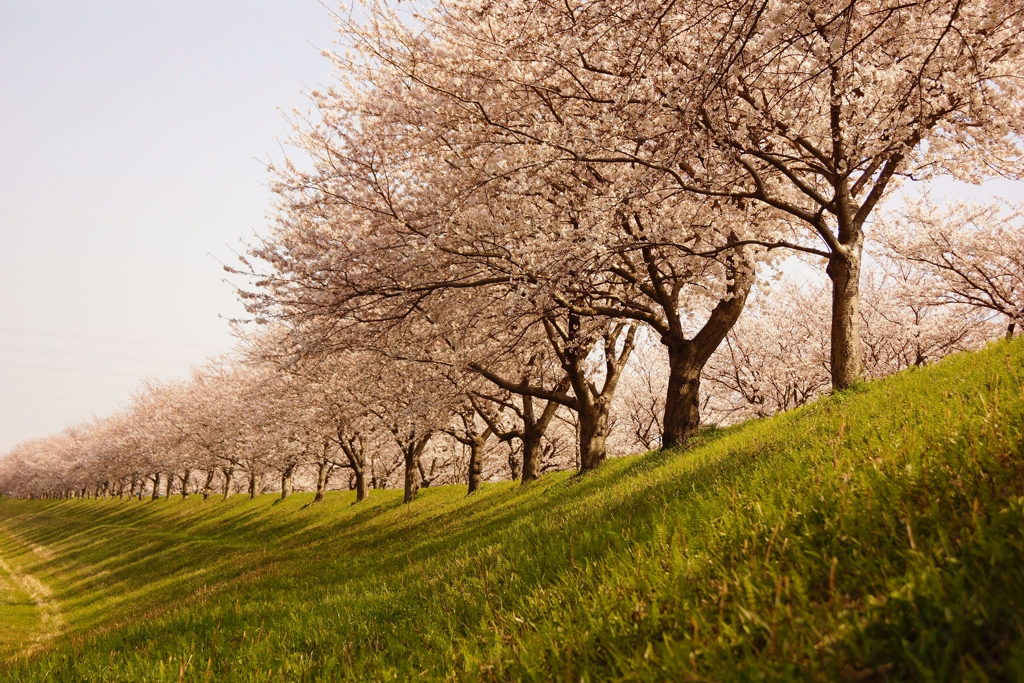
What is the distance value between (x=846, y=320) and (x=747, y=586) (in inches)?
362

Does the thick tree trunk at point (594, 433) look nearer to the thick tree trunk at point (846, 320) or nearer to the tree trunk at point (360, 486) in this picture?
the thick tree trunk at point (846, 320)

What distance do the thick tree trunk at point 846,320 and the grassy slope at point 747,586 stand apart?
2037mm

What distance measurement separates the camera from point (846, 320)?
33.5 feet

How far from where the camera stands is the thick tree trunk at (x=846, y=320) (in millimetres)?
10184

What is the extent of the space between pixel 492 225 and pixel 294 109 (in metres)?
6.42

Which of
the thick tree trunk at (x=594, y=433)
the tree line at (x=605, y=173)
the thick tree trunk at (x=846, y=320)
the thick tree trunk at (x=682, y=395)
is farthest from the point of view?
the thick tree trunk at (x=594, y=433)

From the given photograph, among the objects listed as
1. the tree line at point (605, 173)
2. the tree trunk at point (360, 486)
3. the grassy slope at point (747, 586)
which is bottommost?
the tree trunk at point (360, 486)

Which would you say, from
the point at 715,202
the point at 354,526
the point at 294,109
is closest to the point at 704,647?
the point at 715,202

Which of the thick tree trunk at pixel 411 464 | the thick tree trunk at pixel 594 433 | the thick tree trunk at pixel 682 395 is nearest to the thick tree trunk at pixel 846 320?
the thick tree trunk at pixel 682 395

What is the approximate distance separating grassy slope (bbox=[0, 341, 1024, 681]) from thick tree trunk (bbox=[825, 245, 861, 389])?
2.04 meters

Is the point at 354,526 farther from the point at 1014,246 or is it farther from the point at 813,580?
the point at 1014,246

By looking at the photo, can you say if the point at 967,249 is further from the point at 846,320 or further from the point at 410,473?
the point at 410,473

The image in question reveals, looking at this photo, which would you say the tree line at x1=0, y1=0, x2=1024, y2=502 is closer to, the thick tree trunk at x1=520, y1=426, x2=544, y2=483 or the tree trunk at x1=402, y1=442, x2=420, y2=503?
the thick tree trunk at x1=520, y1=426, x2=544, y2=483

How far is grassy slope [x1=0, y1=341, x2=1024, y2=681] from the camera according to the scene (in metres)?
2.04
